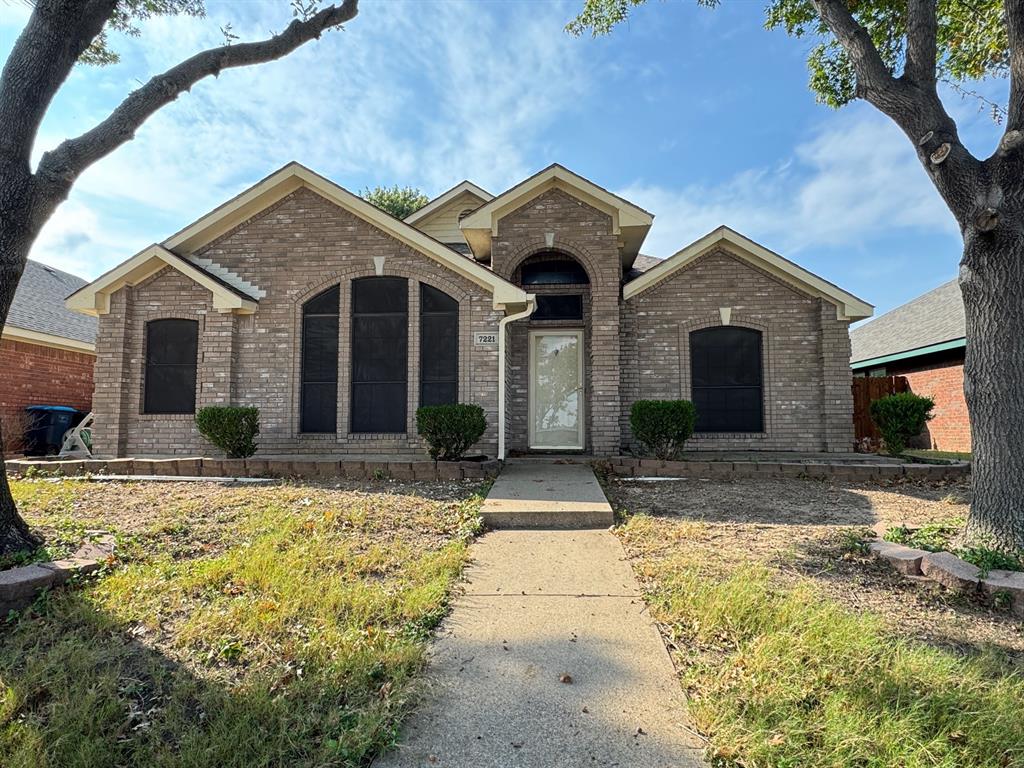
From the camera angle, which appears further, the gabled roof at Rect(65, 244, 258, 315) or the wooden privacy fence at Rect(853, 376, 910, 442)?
the wooden privacy fence at Rect(853, 376, 910, 442)

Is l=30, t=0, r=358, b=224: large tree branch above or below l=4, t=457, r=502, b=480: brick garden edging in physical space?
above

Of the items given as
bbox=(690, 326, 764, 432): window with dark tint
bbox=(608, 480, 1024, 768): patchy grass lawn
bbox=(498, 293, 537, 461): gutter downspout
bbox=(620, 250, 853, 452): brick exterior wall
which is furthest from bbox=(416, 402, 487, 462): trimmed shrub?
bbox=(690, 326, 764, 432): window with dark tint

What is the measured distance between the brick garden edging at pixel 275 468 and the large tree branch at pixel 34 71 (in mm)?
4596

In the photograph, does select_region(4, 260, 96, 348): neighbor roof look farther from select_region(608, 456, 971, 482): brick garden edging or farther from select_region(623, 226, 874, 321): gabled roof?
select_region(608, 456, 971, 482): brick garden edging

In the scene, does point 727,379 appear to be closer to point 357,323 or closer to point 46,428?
point 357,323

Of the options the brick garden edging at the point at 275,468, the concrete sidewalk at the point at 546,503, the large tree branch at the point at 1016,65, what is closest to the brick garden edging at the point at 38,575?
the concrete sidewalk at the point at 546,503

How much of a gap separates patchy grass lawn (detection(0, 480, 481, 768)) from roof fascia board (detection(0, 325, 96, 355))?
9.10 metres

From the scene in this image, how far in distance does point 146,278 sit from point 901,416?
1281cm

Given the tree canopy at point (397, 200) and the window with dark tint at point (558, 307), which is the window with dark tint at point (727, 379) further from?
the tree canopy at point (397, 200)

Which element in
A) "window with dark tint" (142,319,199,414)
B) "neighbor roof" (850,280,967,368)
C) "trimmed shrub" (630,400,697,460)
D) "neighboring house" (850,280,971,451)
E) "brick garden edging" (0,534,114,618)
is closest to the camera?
"brick garden edging" (0,534,114,618)

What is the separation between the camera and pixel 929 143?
4.46 metres

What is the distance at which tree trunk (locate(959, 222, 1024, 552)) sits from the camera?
4.14 metres

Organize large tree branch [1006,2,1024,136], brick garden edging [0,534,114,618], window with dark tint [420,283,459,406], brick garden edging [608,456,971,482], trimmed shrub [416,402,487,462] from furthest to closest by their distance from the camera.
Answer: window with dark tint [420,283,459,406], brick garden edging [608,456,971,482], trimmed shrub [416,402,487,462], large tree branch [1006,2,1024,136], brick garden edging [0,534,114,618]

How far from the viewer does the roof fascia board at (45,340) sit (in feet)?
38.1
